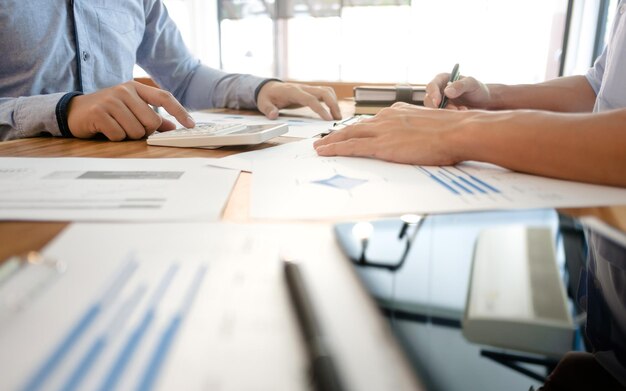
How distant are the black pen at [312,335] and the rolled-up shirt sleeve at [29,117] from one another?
60 cm

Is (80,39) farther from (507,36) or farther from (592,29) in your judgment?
(507,36)

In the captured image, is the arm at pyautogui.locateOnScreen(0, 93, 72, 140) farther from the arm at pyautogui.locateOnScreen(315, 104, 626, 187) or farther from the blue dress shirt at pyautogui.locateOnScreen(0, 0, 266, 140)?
the arm at pyautogui.locateOnScreen(315, 104, 626, 187)

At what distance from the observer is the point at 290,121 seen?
0.91m

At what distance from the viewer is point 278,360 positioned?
155 mm

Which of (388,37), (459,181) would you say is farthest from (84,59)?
(388,37)

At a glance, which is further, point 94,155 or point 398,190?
point 94,155

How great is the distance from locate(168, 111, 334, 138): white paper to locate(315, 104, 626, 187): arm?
0.61 feet

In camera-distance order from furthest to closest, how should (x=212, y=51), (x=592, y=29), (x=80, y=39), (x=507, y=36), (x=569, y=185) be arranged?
(x=212, y=51) < (x=507, y=36) < (x=592, y=29) < (x=80, y=39) < (x=569, y=185)

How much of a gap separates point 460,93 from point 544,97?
0.96 feet

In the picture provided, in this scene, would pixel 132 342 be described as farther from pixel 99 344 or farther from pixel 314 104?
pixel 314 104

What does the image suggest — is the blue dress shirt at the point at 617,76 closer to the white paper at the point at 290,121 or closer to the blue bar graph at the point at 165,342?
the white paper at the point at 290,121

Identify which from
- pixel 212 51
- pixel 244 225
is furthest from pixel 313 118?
pixel 212 51

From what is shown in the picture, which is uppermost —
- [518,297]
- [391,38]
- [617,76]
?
[391,38]

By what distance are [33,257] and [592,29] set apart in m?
3.11
